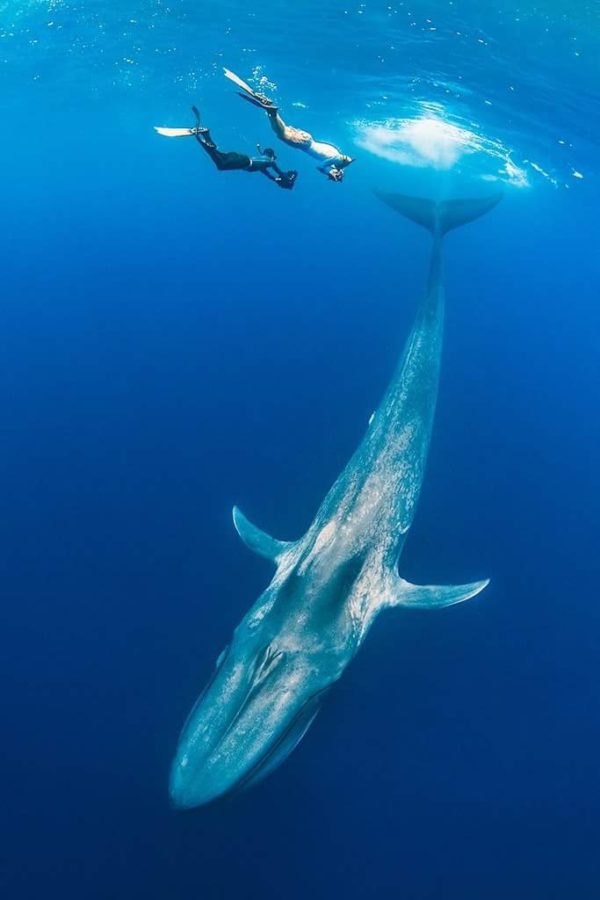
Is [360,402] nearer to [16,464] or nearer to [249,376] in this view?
[249,376]

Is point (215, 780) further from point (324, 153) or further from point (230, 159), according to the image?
point (324, 153)

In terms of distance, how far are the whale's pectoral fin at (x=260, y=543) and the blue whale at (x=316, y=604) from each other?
0.06 ft

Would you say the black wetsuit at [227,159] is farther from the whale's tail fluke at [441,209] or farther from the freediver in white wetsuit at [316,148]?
the whale's tail fluke at [441,209]

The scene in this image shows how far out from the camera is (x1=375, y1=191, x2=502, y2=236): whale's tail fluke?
16.2 metres

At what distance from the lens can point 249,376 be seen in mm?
17703

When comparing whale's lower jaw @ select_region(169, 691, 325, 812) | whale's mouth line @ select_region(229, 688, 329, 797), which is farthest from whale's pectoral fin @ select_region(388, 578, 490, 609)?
whale's lower jaw @ select_region(169, 691, 325, 812)

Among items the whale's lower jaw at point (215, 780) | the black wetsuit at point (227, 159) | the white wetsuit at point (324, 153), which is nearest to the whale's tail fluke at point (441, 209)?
the white wetsuit at point (324, 153)

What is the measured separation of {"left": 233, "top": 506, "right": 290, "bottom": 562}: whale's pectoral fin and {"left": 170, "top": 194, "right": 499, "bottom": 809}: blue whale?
0.7 inches

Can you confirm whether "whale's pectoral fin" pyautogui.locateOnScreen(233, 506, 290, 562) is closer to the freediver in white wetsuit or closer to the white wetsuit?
the freediver in white wetsuit

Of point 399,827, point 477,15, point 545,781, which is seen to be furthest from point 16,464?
point 477,15

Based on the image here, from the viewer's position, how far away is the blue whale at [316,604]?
607 centimetres

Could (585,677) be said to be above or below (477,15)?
below

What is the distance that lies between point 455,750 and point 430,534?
443cm

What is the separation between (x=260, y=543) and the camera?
31.3 feet
